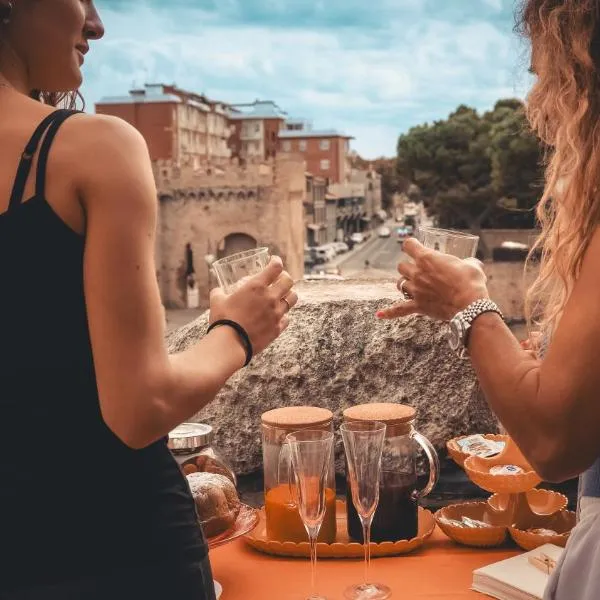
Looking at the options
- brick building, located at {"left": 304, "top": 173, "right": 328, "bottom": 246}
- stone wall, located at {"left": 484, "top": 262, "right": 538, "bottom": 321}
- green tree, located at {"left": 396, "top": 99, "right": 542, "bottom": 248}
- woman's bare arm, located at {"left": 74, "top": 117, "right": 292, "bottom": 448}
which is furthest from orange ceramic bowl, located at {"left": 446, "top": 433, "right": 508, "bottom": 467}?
brick building, located at {"left": 304, "top": 173, "right": 328, "bottom": 246}

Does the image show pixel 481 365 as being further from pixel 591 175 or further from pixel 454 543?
pixel 454 543

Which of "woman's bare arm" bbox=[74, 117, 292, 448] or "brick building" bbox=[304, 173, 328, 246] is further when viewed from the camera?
"brick building" bbox=[304, 173, 328, 246]

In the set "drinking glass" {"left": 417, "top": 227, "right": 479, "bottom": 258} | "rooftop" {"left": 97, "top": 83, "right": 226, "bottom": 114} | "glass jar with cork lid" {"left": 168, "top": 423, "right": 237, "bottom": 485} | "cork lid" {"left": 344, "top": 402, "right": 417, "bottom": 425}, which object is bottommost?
"glass jar with cork lid" {"left": 168, "top": 423, "right": 237, "bottom": 485}

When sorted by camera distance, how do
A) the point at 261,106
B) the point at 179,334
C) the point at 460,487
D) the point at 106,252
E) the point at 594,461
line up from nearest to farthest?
the point at 106,252
the point at 594,461
the point at 460,487
the point at 179,334
the point at 261,106

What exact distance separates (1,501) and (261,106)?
4514 centimetres

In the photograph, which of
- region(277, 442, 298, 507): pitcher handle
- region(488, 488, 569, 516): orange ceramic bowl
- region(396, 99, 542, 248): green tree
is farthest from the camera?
region(396, 99, 542, 248): green tree

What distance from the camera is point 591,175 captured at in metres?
1.12

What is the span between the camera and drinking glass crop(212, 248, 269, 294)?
1292 mm

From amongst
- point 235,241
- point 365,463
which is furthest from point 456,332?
point 235,241

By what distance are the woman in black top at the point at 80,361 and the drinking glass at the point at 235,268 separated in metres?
0.26

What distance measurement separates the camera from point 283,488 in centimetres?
160

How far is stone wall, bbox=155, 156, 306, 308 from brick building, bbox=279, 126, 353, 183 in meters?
16.9

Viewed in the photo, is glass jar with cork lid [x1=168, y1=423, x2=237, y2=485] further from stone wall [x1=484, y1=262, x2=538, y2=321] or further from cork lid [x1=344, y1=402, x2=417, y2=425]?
stone wall [x1=484, y1=262, x2=538, y2=321]

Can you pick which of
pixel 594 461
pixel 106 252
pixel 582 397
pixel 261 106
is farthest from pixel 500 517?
pixel 261 106
